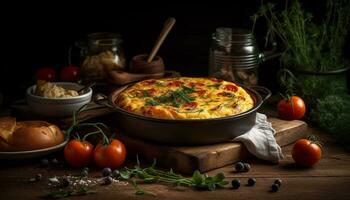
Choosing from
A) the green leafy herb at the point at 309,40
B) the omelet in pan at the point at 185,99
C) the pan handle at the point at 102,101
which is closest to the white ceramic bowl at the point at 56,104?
the pan handle at the point at 102,101

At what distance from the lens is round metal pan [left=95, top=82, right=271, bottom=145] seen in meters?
2.69

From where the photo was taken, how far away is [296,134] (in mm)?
3119

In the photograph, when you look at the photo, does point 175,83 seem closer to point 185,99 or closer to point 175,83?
point 175,83

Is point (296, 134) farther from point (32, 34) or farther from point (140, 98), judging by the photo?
point (32, 34)

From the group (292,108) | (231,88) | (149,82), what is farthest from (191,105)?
(292,108)

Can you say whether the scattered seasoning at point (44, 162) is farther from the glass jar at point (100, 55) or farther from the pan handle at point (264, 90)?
the pan handle at point (264, 90)

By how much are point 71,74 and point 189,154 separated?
1238 millimetres

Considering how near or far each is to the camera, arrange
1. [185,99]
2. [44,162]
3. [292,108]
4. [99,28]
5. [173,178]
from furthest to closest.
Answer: [99,28] < [292,108] < [185,99] < [44,162] < [173,178]

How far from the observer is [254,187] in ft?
8.52

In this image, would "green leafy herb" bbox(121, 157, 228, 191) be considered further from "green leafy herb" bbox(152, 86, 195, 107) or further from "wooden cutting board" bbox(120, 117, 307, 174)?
"green leafy herb" bbox(152, 86, 195, 107)

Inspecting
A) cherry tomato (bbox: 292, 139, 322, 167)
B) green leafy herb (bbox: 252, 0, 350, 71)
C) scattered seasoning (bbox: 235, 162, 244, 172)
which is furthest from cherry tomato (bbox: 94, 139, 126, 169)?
green leafy herb (bbox: 252, 0, 350, 71)

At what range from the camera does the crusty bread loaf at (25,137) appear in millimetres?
2715

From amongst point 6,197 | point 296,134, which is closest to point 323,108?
point 296,134

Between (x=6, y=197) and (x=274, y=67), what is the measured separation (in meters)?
2.03
